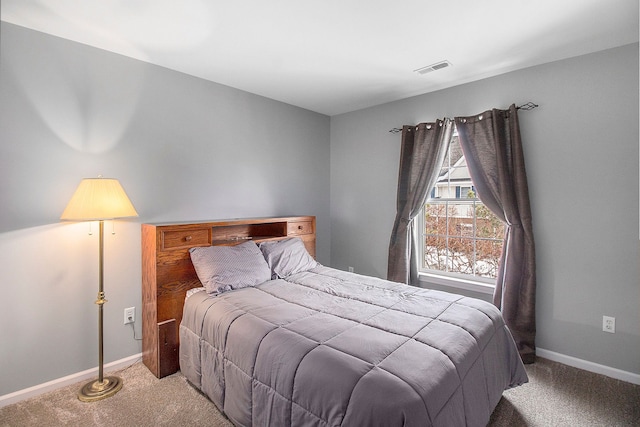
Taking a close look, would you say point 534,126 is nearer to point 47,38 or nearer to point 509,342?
point 509,342

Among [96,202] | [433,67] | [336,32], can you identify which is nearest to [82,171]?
[96,202]

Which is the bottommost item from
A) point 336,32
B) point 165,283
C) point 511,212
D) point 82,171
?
point 165,283

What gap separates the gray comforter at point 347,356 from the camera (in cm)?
131

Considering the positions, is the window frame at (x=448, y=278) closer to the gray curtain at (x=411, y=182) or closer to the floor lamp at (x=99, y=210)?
the gray curtain at (x=411, y=182)

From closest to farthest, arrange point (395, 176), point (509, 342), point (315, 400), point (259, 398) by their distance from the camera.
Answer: point (315, 400)
point (259, 398)
point (509, 342)
point (395, 176)

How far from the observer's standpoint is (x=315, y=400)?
1392mm

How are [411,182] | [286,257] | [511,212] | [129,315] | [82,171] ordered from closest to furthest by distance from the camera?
[82,171] < [129,315] < [511,212] < [286,257] < [411,182]

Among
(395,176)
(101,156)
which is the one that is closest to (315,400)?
(101,156)

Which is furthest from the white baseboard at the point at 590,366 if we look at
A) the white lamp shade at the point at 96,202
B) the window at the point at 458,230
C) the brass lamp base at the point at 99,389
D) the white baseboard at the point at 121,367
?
the white lamp shade at the point at 96,202

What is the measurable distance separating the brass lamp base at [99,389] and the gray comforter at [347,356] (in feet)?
1.52

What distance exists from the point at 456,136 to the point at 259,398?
298 centimetres

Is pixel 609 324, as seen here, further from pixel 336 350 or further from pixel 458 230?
pixel 336 350

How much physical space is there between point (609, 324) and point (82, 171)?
4167 mm

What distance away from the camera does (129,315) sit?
8.59 ft
